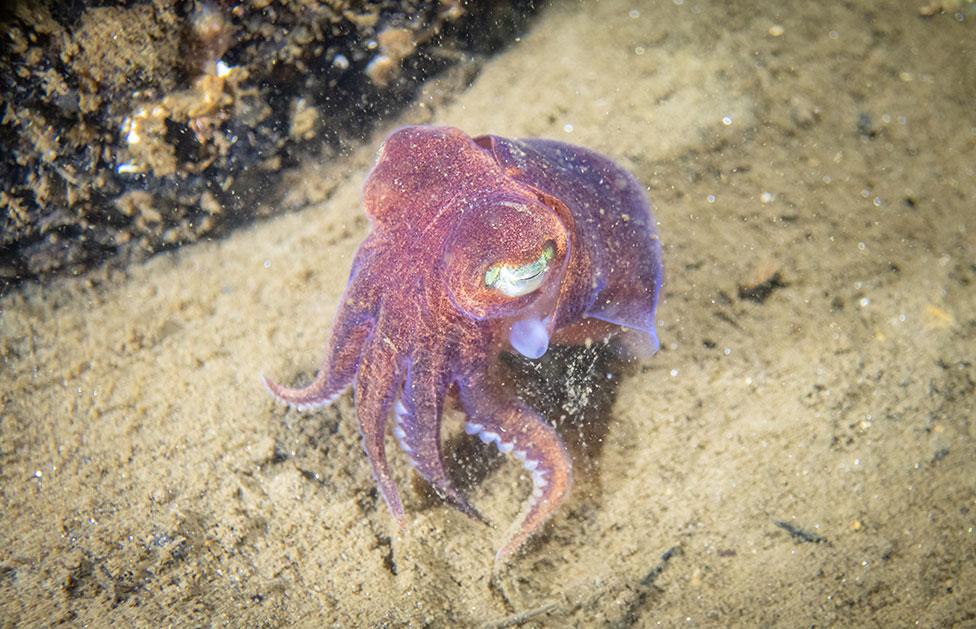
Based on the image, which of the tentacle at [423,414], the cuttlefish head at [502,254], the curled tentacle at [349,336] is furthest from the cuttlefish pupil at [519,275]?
the curled tentacle at [349,336]

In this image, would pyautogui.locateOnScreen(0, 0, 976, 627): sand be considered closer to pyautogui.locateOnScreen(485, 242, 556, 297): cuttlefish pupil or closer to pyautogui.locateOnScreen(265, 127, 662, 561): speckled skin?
pyautogui.locateOnScreen(265, 127, 662, 561): speckled skin

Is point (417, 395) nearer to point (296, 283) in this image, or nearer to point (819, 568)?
point (296, 283)

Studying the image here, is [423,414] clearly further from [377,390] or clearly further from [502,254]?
[502,254]

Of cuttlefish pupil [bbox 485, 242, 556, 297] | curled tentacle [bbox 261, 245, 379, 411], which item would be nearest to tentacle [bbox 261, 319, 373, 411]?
curled tentacle [bbox 261, 245, 379, 411]

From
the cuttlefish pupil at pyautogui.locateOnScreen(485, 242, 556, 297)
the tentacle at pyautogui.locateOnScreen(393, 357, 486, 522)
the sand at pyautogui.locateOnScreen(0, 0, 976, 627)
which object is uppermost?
the cuttlefish pupil at pyautogui.locateOnScreen(485, 242, 556, 297)

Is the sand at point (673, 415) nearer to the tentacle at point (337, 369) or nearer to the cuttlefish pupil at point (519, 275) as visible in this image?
the tentacle at point (337, 369)

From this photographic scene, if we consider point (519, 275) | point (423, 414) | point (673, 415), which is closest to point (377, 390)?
point (423, 414)

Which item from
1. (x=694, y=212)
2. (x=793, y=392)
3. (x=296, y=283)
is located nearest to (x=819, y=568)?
(x=793, y=392)
